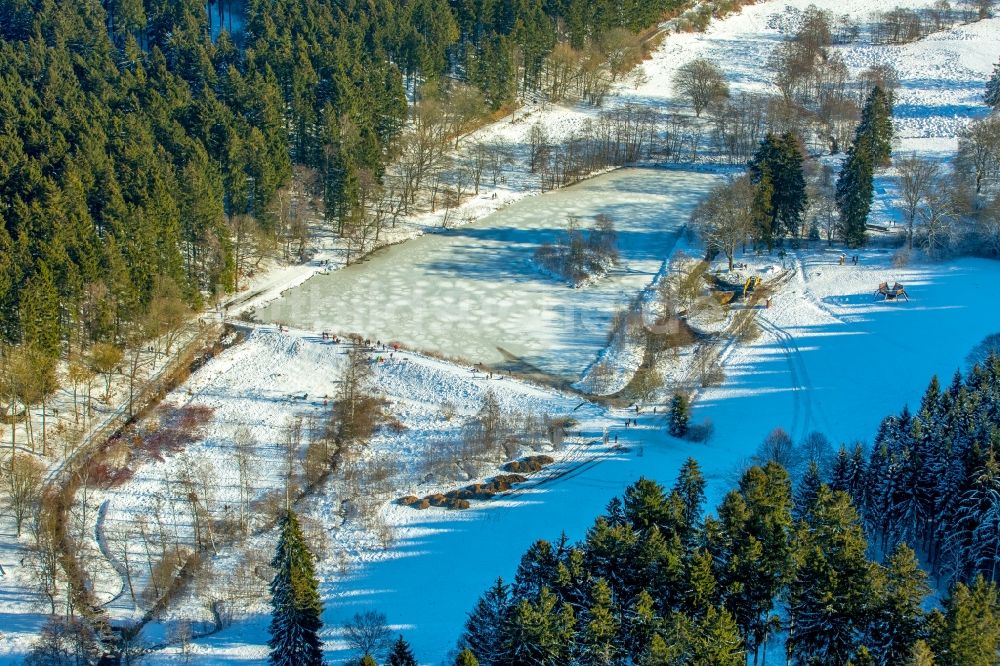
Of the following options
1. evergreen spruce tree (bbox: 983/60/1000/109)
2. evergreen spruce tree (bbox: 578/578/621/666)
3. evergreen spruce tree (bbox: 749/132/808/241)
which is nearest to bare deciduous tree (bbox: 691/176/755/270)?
evergreen spruce tree (bbox: 749/132/808/241)

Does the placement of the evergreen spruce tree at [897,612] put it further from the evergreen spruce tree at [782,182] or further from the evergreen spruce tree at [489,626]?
the evergreen spruce tree at [782,182]

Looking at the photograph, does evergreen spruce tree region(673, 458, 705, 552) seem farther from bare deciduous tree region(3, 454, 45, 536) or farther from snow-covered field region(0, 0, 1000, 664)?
bare deciduous tree region(3, 454, 45, 536)

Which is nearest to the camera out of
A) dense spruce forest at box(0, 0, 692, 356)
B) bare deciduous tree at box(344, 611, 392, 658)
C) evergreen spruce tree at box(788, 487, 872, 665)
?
evergreen spruce tree at box(788, 487, 872, 665)

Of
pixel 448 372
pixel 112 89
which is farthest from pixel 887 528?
pixel 112 89

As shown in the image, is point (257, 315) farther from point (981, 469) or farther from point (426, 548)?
point (981, 469)

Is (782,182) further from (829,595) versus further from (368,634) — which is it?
(368,634)

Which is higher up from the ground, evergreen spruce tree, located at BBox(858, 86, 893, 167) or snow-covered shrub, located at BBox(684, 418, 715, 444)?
evergreen spruce tree, located at BBox(858, 86, 893, 167)
